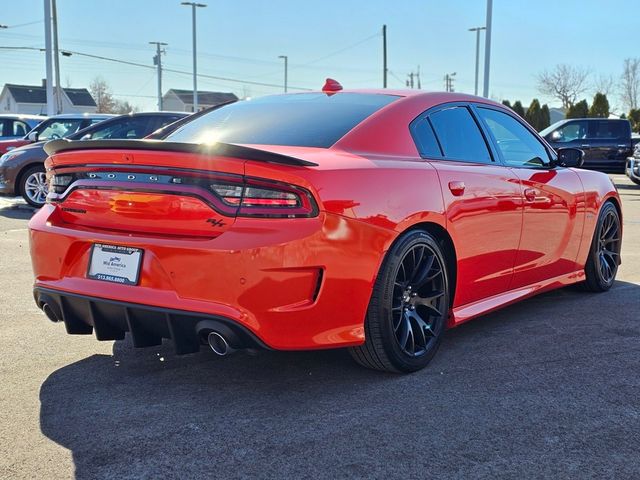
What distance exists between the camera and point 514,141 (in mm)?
4828

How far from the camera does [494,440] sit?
287 cm

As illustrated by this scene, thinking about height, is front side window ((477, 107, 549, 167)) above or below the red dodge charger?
above

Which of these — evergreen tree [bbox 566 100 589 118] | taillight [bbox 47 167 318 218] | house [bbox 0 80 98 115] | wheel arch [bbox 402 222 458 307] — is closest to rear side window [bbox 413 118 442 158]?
wheel arch [bbox 402 222 458 307]

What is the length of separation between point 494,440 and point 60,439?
1.69 meters

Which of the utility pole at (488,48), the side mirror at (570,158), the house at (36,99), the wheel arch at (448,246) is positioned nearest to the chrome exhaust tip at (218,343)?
the wheel arch at (448,246)

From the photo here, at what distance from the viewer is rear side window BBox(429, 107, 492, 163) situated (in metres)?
4.07

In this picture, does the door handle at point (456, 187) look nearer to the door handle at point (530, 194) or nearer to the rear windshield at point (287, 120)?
the rear windshield at point (287, 120)

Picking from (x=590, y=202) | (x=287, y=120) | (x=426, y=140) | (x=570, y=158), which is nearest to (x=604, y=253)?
(x=590, y=202)

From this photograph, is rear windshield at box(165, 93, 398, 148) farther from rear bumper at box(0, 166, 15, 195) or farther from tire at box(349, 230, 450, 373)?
rear bumper at box(0, 166, 15, 195)

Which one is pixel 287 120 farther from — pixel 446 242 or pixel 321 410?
pixel 321 410

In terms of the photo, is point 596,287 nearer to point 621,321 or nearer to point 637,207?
point 621,321

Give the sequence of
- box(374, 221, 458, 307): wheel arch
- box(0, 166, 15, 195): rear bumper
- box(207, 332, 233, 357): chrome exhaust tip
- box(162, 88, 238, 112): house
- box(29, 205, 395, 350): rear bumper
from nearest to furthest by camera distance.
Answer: box(29, 205, 395, 350): rear bumper
box(207, 332, 233, 357): chrome exhaust tip
box(374, 221, 458, 307): wheel arch
box(0, 166, 15, 195): rear bumper
box(162, 88, 238, 112): house

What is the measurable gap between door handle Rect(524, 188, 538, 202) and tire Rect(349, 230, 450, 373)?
936 mm

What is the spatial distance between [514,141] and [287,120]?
1.72 m
